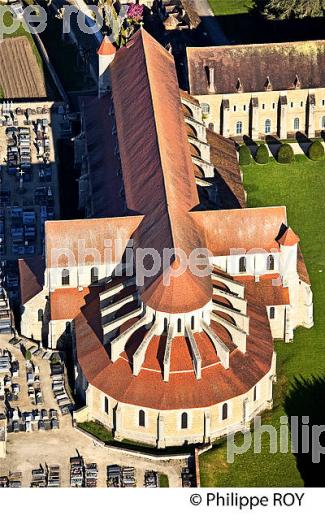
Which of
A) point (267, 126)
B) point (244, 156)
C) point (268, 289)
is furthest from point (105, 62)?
point (268, 289)

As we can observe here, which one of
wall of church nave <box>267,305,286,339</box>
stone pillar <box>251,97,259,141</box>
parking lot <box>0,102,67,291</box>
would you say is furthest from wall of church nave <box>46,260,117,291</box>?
stone pillar <box>251,97,259,141</box>

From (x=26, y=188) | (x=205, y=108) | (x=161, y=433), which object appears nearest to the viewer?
(x=161, y=433)

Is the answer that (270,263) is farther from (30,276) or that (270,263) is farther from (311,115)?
(311,115)

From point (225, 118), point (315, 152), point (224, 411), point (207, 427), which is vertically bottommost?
point (207, 427)

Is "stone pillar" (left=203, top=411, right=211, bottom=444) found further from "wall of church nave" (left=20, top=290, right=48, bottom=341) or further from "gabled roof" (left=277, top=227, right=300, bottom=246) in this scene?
"wall of church nave" (left=20, top=290, right=48, bottom=341)

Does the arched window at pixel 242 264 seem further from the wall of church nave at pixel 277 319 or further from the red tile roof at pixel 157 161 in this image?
the red tile roof at pixel 157 161
